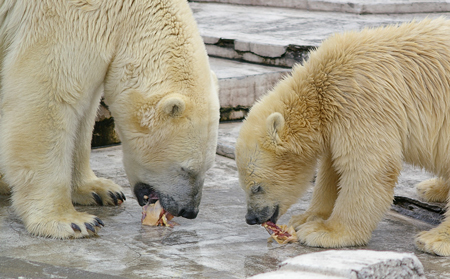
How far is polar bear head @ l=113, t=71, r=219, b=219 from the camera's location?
417 centimetres

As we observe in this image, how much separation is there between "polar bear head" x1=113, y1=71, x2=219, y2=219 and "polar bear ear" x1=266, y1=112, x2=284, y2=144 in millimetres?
378

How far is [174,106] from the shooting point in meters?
4.07

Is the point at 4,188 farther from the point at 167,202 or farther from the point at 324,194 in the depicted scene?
the point at 324,194

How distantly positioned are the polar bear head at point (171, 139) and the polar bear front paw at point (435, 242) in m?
1.45

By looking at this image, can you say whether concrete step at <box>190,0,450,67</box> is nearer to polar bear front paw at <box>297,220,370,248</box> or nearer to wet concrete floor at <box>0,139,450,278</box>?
wet concrete floor at <box>0,139,450,278</box>

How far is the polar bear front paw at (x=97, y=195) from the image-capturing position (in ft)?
16.3

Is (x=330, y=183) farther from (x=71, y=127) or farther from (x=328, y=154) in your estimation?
(x=71, y=127)

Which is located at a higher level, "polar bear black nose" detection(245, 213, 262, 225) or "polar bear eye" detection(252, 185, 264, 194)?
"polar bear eye" detection(252, 185, 264, 194)

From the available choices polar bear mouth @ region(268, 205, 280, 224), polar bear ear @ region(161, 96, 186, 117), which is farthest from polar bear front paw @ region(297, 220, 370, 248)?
polar bear ear @ region(161, 96, 186, 117)

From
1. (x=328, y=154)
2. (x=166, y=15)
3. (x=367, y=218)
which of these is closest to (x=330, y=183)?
(x=328, y=154)

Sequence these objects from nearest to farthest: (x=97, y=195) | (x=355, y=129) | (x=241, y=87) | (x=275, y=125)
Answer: (x=355, y=129) < (x=275, y=125) < (x=97, y=195) < (x=241, y=87)

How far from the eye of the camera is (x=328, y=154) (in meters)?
4.46

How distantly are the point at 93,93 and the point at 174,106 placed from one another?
67 cm

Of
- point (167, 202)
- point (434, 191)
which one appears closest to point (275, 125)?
point (167, 202)
